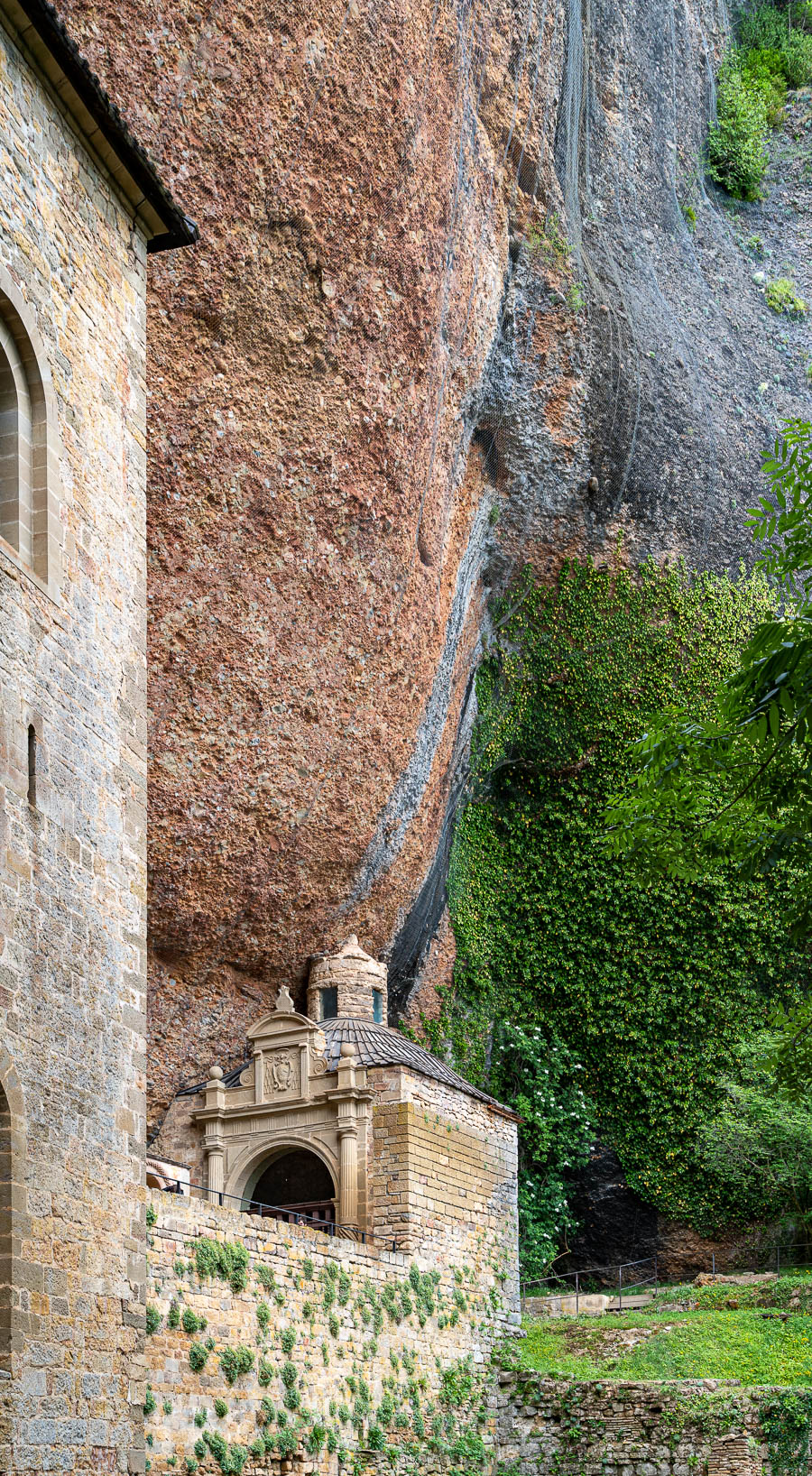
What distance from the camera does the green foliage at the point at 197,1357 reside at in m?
11.8

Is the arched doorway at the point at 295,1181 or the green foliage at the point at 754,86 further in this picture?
the green foliage at the point at 754,86

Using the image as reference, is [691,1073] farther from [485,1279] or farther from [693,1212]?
[485,1279]

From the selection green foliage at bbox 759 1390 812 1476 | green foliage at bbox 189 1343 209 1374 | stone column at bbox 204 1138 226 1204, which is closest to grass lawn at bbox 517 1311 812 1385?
green foliage at bbox 759 1390 812 1476

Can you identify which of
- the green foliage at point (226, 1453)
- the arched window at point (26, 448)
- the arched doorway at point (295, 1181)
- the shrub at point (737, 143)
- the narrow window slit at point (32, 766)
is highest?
the shrub at point (737, 143)

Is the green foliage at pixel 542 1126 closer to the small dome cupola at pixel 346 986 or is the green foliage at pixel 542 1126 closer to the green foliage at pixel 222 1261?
the small dome cupola at pixel 346 986

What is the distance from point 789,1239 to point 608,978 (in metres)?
4.76

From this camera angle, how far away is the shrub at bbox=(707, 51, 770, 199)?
30.2m

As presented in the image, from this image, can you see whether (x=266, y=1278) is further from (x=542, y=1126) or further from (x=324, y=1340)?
(x=542, y=1126)

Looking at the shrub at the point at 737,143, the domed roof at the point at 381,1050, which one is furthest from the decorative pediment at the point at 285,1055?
the shrub at the point at 737,143

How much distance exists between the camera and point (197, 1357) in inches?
465

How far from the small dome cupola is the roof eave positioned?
10810mm

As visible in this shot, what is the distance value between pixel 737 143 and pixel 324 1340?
984 inches

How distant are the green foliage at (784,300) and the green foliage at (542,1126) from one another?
48.0 ft

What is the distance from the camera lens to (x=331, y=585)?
59.1ft
